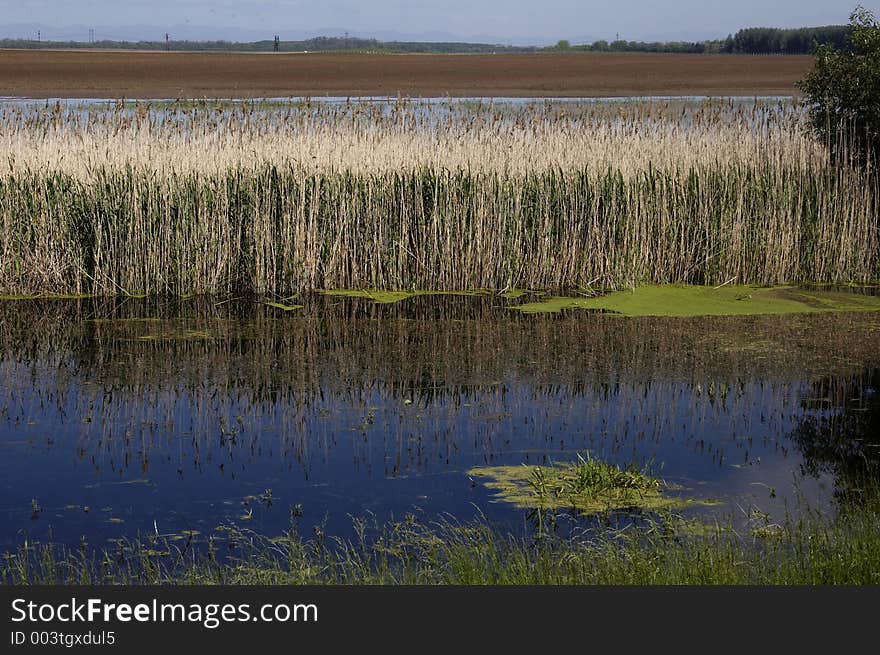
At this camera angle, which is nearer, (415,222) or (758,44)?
(415,222)

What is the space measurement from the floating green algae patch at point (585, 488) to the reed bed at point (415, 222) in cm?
673

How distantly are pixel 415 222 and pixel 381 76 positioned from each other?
48157 mm

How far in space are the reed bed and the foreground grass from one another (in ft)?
25.2

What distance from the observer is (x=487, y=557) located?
6230 mm

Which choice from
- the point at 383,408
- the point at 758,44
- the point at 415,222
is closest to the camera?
the point at 383,408

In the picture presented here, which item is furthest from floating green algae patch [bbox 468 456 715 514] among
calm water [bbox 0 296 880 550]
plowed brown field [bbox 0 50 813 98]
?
plowed brown field [bbox 0 50 813 98]

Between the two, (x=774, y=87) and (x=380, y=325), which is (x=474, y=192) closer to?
(x=380, y=325)

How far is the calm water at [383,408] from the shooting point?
738cm

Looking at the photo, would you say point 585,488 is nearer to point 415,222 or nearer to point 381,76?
point 415,222

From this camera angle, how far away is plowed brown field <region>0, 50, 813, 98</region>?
5128 centimetres

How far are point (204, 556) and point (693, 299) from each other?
857 centimetres

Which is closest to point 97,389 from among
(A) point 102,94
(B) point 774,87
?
(A) point 102,94

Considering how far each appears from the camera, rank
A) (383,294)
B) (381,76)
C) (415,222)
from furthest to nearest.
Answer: (381,76), (415,222), (383,294)

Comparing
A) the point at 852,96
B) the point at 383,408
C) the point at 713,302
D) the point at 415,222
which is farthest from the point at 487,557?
the point at 852,96
